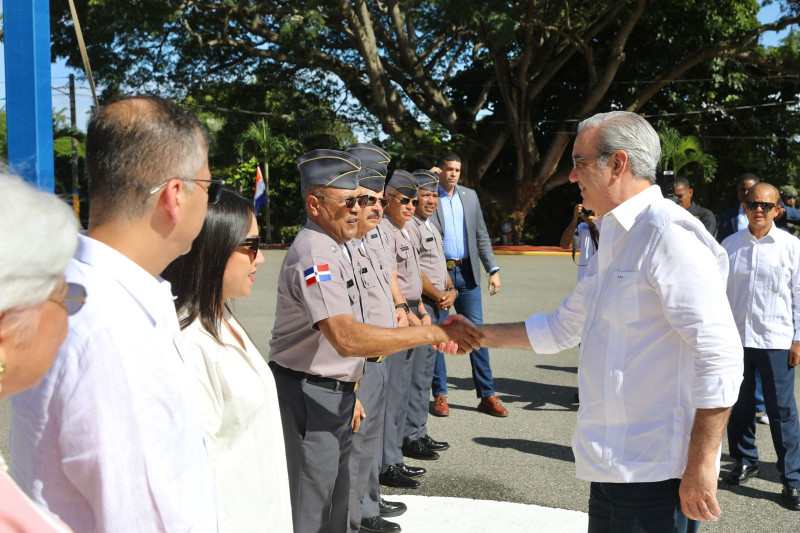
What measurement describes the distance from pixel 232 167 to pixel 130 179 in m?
29.3

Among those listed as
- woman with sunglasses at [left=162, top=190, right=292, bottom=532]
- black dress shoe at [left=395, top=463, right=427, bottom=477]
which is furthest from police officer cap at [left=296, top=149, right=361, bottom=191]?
black dress shoe at [left=395, top=463, right=427, bottom=477]

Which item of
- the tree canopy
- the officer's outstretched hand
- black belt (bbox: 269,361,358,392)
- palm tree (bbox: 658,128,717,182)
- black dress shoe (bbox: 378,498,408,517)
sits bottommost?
black dress shoe (bbox: 378,498,408,517)

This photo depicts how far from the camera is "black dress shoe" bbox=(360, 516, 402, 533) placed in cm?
434

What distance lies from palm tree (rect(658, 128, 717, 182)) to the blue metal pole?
2214 cm

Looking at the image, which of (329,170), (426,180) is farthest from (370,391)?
(426,180)

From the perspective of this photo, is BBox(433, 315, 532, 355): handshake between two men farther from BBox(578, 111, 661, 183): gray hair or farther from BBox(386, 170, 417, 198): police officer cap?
BBox(386, 170, 417, 198): police officer cap

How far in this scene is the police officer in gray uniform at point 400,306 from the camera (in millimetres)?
5152

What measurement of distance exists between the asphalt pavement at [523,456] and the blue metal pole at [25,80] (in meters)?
2.88

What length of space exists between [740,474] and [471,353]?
2547 millimetres

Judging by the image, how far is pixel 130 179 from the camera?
1637mm

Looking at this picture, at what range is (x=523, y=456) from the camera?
5.62m

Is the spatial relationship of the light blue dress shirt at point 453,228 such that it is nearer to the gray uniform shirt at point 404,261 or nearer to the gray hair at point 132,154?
the gray uniform shirt at point 404,261

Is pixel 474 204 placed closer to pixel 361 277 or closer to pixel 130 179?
pixel 361 277

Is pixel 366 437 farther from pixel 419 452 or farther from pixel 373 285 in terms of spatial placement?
pixel 419 452
